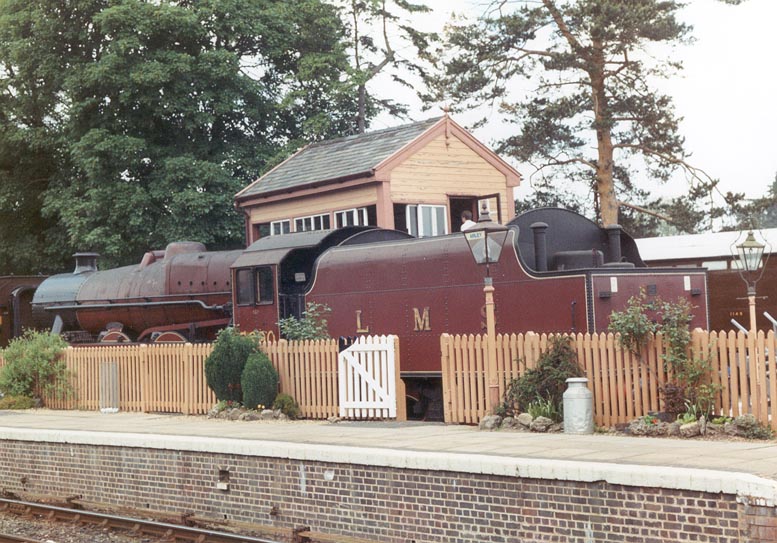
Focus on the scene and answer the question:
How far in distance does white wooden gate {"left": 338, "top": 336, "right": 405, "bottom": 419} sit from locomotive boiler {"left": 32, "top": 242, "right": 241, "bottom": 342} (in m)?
6.58

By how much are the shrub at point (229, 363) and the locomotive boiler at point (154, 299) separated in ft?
15.2

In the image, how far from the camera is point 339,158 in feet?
89.4

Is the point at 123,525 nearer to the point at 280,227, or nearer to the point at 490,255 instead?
the point at 490,255

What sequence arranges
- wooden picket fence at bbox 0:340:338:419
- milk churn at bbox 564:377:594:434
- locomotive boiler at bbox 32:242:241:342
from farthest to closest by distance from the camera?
locomotive boiler at bbox 32:242:241:342 < wooden picket fence at bbox 0:340:338:419 < milk churn at bbox 564:377:594:434

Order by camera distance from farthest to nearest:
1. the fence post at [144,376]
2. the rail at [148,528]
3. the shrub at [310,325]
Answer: the fence post at [144,376] < the shrub at [310,325] < the rail at [148,528]

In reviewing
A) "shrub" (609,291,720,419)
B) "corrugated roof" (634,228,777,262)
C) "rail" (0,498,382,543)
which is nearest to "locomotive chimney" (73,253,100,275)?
"rail" (0,498,382,543)

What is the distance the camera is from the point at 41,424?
693 inches

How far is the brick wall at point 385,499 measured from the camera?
351 inches

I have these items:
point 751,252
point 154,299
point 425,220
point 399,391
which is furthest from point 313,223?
point 399,391

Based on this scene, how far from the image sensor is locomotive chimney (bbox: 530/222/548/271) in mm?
16078

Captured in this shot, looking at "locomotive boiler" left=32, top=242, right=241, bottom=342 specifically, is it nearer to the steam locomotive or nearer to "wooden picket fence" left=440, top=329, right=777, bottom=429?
the steam locomotive

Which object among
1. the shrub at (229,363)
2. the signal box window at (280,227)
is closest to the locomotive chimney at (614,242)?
the shrub at (229,363)

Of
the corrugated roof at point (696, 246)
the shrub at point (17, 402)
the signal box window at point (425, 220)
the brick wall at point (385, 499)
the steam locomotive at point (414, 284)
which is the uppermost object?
the signal box window at point (425, 220)

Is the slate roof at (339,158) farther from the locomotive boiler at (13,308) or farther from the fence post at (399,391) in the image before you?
the fence post at (399,391)
